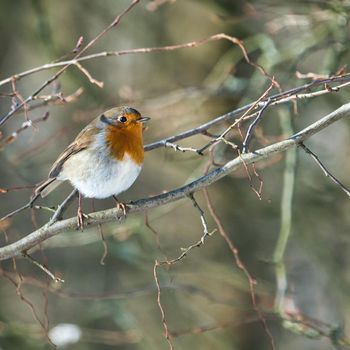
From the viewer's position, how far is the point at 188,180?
4098mm

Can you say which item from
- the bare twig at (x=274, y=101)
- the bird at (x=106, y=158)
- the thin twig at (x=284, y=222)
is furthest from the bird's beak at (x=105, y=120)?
the thin twig at (x=284, y=222)

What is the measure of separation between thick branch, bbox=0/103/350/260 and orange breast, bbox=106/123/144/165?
60cm

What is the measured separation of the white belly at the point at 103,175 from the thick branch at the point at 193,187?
0.53 metres

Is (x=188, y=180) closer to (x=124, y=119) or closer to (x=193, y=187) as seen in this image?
(x=124, y=119)

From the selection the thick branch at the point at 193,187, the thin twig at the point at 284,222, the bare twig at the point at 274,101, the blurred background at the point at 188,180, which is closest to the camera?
the bare twig at the point at 274,101

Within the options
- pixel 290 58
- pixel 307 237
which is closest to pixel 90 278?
pixel 307 237

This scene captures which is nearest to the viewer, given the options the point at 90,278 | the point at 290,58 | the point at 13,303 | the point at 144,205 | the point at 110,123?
the point at 144,205

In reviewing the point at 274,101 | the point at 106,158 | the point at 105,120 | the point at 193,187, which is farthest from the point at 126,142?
the point at 274,101

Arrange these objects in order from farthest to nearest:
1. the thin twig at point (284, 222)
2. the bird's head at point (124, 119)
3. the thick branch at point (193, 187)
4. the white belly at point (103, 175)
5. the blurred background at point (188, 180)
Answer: the blurred background at point (188, 180) → the thin twig at point (284, 222) → the bird's head at point (124, 119) → the white belly at point (103, 175) → the thick branch at point (193, 187)

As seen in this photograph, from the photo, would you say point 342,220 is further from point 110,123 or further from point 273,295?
point 110,123

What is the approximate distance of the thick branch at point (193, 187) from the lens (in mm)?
2354

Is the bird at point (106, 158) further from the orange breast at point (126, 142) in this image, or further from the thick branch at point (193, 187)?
the thick branch at point (193, 187)

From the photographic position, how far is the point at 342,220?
5645 millimetres

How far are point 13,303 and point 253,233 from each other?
2720 millimetres
